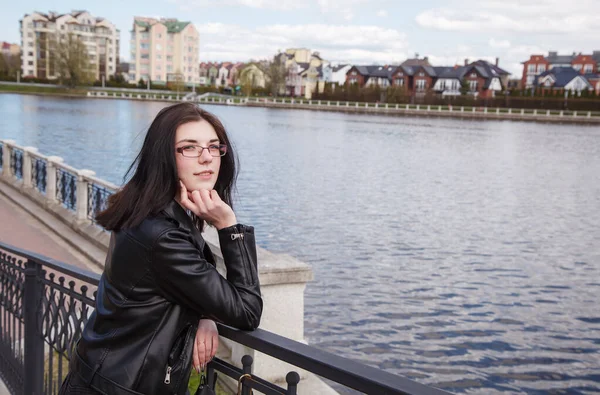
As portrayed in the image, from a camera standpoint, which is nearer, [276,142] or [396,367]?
[396,367]

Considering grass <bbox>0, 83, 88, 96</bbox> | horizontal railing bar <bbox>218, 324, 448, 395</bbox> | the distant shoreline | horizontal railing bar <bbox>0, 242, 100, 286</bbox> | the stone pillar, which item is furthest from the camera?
grass <bbox>0, 83, 88, 96</bbox>

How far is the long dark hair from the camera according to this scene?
212cm

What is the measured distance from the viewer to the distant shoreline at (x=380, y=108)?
8586 centimetres

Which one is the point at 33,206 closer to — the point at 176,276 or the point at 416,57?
the point at 176,276

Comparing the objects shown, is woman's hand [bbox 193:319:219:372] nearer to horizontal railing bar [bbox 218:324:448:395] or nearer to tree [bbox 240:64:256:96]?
horizontal railing bar [bbox 218:324:448:395]

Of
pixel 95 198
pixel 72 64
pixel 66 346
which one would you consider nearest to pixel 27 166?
pixel 95 198

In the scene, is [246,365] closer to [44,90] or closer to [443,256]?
[443,256]

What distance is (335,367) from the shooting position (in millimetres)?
1812

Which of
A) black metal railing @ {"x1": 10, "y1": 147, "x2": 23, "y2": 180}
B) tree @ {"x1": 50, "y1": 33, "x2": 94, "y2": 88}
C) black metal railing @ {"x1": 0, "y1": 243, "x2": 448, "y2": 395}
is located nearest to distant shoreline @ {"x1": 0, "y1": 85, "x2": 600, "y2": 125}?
tree @ {"x1": 50, "y1": 33, "x2": 94, "y2": 88}

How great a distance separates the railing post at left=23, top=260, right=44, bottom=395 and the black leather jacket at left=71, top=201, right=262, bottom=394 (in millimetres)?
1841

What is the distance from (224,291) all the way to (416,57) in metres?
141

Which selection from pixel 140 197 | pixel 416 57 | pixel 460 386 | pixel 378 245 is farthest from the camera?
pixel 416 57

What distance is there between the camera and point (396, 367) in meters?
Answer: 8.78

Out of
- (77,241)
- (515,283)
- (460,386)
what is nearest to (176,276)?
(460,386)
